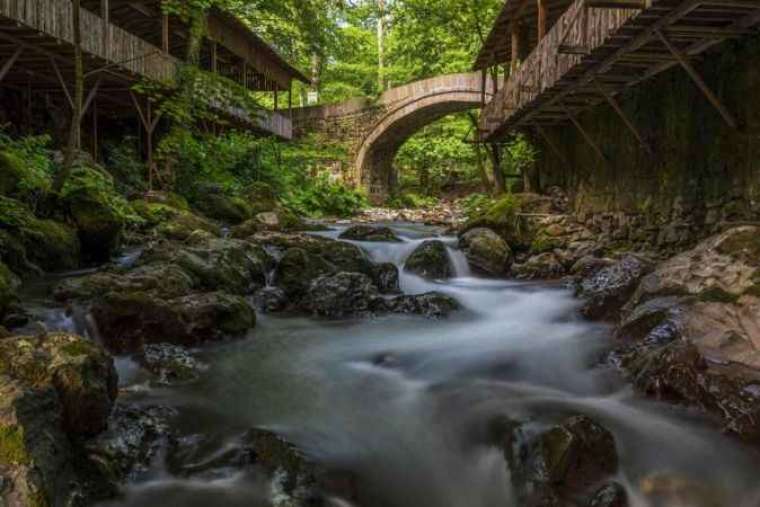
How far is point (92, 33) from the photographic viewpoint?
11.5m

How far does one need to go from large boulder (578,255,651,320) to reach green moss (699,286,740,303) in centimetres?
146

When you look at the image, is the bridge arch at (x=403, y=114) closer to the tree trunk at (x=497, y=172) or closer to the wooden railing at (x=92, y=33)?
the tree trunk at (x=497, y=172)

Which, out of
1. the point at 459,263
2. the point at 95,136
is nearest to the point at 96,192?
the point at 459,263

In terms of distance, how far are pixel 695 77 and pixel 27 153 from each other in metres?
10.1

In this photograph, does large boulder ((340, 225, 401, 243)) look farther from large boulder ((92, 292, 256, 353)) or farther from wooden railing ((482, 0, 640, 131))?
large boulder ((92, 292, 256, 353))

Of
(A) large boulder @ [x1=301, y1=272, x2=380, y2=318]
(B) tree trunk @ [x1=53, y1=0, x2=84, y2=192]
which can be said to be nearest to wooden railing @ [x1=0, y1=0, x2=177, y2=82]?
(B) tree trunk @ [x1=53, y1=0, x2=84, y2=192]

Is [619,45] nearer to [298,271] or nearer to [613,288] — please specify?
[613,288]

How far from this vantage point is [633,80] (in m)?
9.18

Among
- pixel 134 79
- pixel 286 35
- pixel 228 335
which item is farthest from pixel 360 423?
pixel 286 35

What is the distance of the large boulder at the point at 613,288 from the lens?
7340 millimetres

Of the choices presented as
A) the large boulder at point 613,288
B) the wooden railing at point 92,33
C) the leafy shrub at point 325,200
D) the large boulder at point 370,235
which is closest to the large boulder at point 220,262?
the wooden railing at point 92,33

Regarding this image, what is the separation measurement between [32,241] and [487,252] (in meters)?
7.09

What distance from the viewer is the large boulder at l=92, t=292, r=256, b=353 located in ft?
19.3

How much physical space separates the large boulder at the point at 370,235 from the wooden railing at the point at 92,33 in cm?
477
